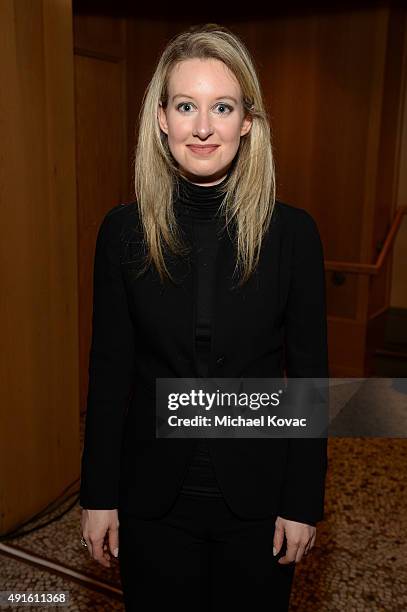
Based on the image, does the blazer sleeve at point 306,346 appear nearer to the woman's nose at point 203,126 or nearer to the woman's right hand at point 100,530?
the woman's nose at point 203,126

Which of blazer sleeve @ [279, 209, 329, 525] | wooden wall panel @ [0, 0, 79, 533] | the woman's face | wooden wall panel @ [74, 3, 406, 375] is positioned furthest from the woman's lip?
wooden wall panel @ [74, 3, 406, 375]

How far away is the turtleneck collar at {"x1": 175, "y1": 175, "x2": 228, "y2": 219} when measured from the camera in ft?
4.19

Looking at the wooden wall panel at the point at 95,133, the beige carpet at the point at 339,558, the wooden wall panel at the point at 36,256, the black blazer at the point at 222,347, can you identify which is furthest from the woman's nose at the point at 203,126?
the wooden wall panel at the point at 95,133

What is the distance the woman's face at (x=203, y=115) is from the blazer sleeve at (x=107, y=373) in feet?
0.67

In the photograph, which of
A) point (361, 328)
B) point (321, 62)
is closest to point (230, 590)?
point (361, 328)

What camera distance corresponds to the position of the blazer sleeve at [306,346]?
1257 mm

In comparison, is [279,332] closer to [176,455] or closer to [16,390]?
[176,455]

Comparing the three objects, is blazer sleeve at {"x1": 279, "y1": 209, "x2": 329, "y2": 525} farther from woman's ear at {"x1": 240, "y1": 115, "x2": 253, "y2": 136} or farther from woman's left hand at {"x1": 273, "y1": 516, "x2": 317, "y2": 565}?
woman's ear at {"x1": 240, "y1": 115, "x2": 253, "y2": 136}

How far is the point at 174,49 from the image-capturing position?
1.22m

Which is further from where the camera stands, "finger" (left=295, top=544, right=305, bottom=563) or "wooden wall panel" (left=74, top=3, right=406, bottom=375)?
"wooden wall panel" (left=74, top=3, right=406, bottom=375)

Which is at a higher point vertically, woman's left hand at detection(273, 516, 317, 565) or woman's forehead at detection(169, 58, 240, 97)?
woman's forehead at detection(169, 58, 240, 97)

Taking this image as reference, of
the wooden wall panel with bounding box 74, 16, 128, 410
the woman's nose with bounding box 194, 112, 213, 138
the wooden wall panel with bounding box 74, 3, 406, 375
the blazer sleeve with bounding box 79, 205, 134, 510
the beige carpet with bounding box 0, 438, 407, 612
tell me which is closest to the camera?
the woman's nose with bounding box 194, 112, 213, 138

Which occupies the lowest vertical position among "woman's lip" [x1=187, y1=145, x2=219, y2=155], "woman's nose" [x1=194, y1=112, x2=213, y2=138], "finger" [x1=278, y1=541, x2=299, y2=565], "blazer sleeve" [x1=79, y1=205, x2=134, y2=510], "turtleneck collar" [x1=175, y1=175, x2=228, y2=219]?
"finger" [x1=278, y1=541, x2=299, y2=565]

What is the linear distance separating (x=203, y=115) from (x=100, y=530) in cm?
84
